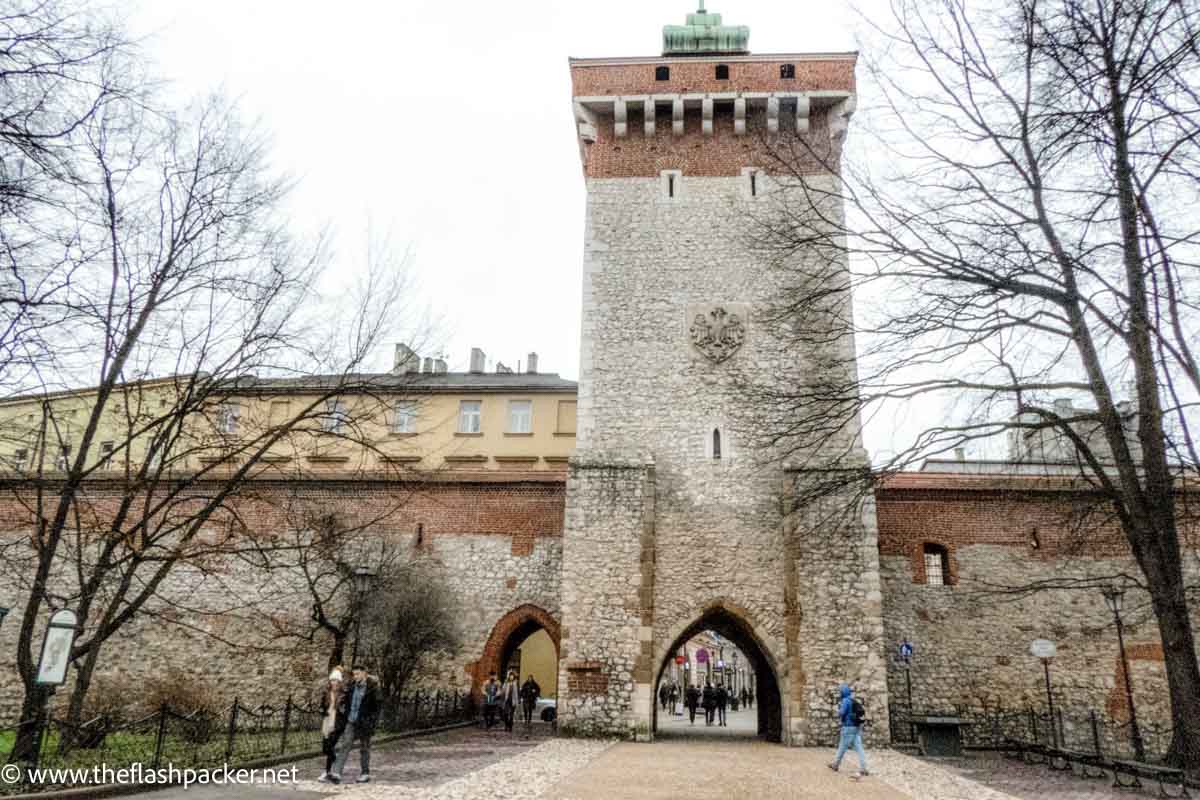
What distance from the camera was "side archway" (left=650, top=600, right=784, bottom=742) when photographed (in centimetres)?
1565

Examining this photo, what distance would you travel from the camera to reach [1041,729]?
53.5 feet

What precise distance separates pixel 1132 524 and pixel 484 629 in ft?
40.6

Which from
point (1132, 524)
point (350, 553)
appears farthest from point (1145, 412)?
point (350, 553)

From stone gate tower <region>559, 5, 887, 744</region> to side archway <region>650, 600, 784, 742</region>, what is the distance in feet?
0.23

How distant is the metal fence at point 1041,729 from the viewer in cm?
1594

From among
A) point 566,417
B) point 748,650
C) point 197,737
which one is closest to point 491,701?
point 197,737

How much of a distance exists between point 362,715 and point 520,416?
20695 mm

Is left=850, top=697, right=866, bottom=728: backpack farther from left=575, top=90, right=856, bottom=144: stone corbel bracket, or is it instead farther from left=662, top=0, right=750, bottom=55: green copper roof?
left=662, top=0, right=750, bottom=55: green copper roof

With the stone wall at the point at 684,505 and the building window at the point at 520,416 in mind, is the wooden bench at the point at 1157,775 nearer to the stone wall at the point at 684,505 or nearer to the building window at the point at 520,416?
the stone wall at the point at 684,505

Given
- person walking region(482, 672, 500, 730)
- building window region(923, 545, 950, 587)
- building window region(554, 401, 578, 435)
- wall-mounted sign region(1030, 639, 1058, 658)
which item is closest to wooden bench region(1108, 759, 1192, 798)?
wall-mounted sign region(1030, 639, 1058, 658)

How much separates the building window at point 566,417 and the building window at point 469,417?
3000mm

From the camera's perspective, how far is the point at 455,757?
11852 millimetres

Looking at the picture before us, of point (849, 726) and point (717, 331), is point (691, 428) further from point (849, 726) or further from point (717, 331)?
point (849, 726)

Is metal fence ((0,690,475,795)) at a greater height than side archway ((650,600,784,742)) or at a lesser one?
lesser
